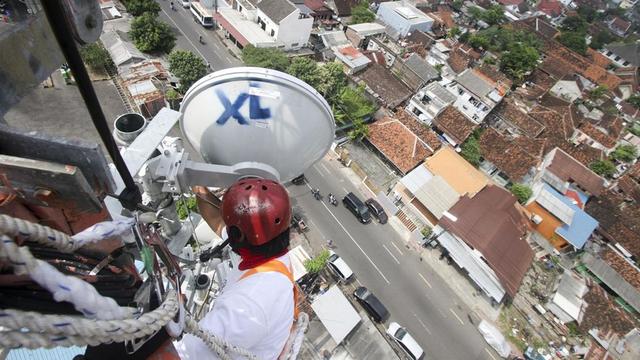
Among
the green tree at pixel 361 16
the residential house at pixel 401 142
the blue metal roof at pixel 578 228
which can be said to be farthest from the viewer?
the green tree at pixel 361 16

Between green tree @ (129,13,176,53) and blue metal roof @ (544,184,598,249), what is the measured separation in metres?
27.9

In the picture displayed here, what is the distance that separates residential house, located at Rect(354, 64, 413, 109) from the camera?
23312 millimetres

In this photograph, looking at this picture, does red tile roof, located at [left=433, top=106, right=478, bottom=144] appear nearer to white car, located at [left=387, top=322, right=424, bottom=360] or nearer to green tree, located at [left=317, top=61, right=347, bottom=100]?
green tree, located at [left=317, top=61, right=347, bottom=100]

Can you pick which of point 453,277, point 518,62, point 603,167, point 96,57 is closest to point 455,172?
point 453,277

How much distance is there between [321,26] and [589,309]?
2993cm

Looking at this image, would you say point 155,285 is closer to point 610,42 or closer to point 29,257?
point 29,257

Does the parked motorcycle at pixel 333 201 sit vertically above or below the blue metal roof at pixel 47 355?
below

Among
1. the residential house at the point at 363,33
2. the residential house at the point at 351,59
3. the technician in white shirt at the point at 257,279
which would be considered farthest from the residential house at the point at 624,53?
the technician in white shirt at the point at 257,279

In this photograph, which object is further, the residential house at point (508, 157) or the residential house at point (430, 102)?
the residential house at point (430, 102)

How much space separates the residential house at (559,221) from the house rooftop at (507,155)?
1754 millimetres

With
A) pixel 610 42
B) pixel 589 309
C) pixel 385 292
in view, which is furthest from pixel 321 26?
pixel 610 42

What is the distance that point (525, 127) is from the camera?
24781mm

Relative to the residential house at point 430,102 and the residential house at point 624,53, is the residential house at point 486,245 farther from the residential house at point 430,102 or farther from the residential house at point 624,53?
the residential house at point 624,53

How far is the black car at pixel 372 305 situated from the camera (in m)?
14.4
